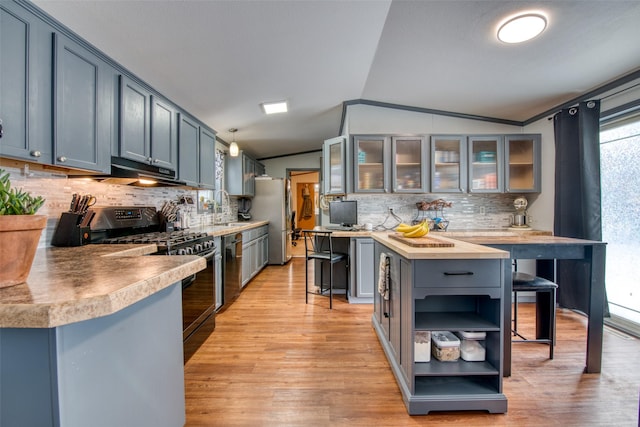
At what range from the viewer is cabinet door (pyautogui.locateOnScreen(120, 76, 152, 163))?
6.71 ft

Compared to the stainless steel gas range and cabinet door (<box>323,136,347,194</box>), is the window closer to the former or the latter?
cabinet door (<box>323,136,347,194</box>)

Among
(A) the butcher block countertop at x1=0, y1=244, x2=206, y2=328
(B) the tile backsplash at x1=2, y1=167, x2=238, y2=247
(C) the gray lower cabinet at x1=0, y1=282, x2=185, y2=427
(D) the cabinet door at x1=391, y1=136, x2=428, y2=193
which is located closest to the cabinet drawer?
(A) the butcher block countertop at x1=0, y1=244, x2=206, y2=328

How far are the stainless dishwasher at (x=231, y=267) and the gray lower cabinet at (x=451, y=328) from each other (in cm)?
204

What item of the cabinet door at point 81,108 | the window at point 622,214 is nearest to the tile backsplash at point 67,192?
the cabinet door at point 81,108

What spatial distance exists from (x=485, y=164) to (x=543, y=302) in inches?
77.8

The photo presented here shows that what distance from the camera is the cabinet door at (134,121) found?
2.04 meters

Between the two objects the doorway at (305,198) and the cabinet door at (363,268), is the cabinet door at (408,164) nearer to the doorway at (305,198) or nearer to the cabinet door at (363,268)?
the cabinet door at (363,268)

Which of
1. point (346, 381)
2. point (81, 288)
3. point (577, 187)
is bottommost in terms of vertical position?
point (346, 381)

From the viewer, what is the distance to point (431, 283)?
155 centimetres

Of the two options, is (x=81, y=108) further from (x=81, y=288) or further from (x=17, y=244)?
(x=81, y=288)

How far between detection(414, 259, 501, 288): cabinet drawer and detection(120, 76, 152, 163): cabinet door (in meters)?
2.26

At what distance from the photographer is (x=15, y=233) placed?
0.78m

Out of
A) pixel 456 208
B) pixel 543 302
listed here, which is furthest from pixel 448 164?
pixel 543 302

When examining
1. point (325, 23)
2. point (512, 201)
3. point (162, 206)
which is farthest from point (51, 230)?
point (512, 201)
